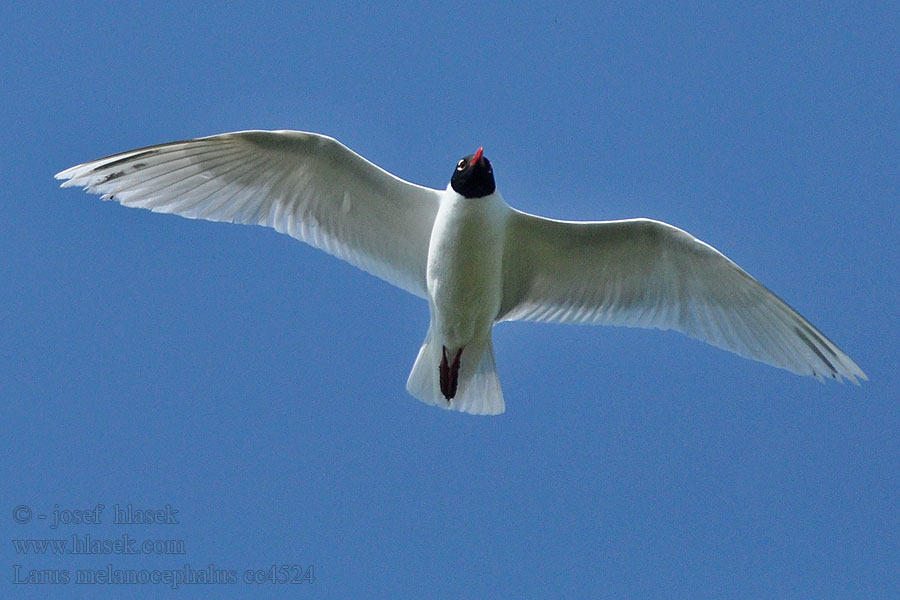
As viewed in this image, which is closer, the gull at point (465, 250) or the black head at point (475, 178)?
the black head at point (475, 178)

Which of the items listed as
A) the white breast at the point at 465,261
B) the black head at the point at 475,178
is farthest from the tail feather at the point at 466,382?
the black head at the point at 475,178

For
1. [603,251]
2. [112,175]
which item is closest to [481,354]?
[603,251]

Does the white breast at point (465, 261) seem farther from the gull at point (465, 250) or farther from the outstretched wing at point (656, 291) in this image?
the outstretched wing at point (656, 291)

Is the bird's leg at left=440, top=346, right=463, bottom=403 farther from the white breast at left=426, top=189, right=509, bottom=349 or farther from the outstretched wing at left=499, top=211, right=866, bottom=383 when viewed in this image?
the outstretched wing at left=499, top=211, right=866, bottom=383

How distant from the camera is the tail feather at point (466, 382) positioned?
891 cm

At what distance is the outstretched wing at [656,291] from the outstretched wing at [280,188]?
839 mm

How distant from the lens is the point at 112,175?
27.9 ft

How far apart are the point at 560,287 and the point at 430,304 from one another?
108cm

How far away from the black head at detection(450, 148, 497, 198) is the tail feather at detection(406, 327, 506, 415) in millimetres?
1240

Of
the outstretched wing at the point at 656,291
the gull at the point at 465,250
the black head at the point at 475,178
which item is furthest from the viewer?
the outstretched wing at the point at 656,291

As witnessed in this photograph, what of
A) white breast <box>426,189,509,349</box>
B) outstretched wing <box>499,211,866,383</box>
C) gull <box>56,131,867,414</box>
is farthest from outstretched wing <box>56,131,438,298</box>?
outstretched wing <box>499,211,866,383</box>

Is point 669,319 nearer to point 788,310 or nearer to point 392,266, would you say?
point 788,310

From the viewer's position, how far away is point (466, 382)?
8961mm

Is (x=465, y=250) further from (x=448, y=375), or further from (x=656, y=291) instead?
(x=656, y=291)
